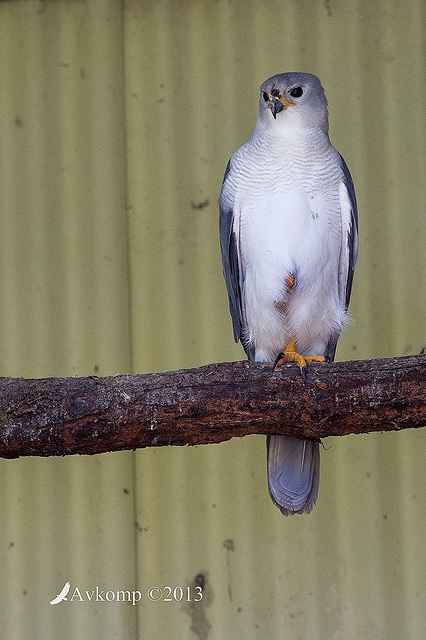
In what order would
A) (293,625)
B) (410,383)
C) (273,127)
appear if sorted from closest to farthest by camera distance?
(410,383)
(273,127)
(293,625)

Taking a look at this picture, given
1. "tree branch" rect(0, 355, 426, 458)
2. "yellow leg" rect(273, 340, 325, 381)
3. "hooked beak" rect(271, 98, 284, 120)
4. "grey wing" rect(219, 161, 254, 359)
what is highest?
"hooked beak" rect(271, 98, 284, 120)

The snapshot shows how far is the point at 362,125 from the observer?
350cm

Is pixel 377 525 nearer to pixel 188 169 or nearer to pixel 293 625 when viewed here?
pixel 293 625

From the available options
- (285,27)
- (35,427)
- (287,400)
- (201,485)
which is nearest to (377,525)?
(201,485)

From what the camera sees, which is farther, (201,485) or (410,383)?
(201,485)

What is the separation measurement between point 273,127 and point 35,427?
4.77 ft

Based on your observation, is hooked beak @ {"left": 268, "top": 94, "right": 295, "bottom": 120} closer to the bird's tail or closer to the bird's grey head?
the bird's grey head

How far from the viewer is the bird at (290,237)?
2.63 meters

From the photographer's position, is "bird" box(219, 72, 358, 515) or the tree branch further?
"bird" box(219, 72, 358, 515)

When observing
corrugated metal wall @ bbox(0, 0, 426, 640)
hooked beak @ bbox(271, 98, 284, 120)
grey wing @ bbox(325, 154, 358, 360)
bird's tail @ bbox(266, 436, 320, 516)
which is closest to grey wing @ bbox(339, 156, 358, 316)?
grey wing @ bbox(325, 154, 358, 360)

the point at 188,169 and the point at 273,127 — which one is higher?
the point at 188,169

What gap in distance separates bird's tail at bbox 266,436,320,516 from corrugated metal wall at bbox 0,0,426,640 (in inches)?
28.6

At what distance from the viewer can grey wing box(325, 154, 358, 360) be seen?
277 cm
